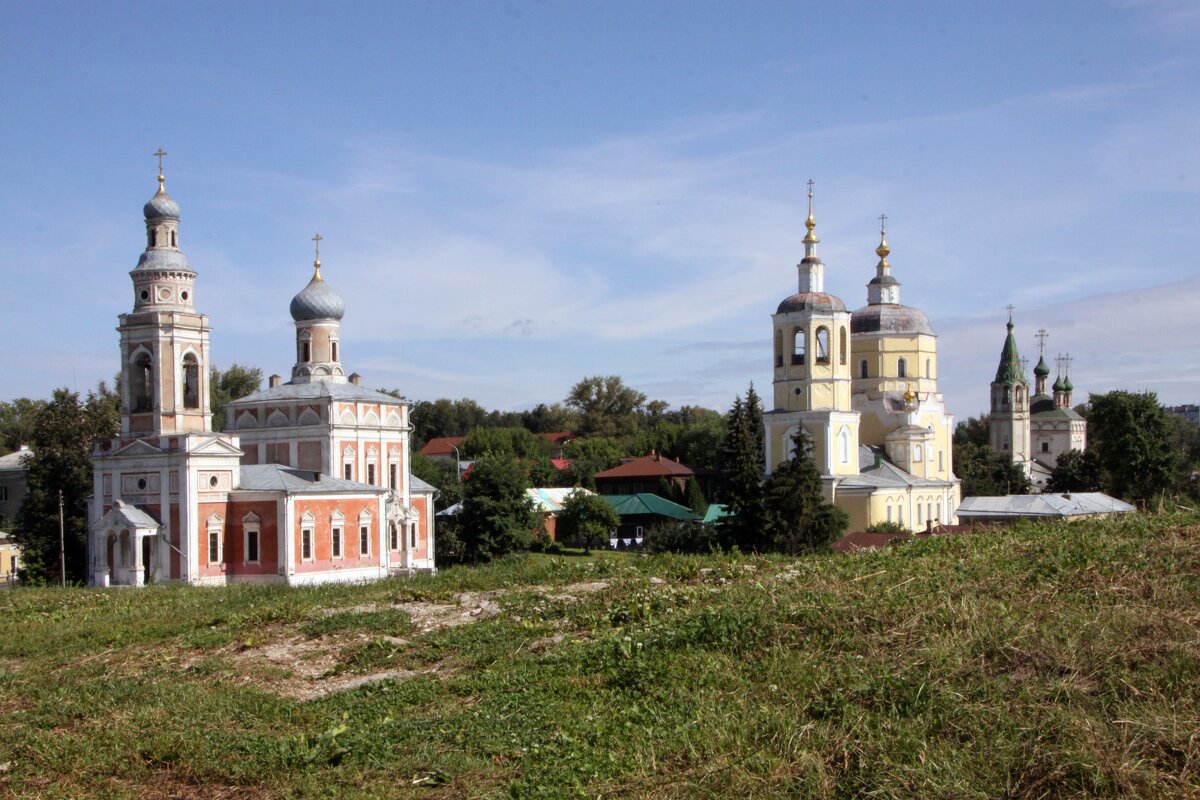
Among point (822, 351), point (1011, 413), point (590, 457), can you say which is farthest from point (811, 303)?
point (1011, 413)

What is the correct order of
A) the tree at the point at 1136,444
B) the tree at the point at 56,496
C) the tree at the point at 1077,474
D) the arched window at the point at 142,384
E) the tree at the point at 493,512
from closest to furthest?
the arched window at the point at 142,384 < the tree at the point at 56,496 < the tree at the point at 493,512 < the tree at the point at 1136,444 < the tree at the point at 1077,474

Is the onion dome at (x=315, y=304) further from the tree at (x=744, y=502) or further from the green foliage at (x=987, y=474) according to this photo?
the green foliage at (x=987, y=474)

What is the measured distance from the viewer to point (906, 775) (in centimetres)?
650

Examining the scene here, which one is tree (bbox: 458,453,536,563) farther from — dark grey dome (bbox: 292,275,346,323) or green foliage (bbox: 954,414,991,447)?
green foliage (bbox: 954,414,991,447)

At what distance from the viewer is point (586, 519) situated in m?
55.4

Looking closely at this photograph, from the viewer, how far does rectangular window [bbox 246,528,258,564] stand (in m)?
32.5

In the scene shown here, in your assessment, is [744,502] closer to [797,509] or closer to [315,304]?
[797,509]

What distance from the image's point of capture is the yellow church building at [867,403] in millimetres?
51531

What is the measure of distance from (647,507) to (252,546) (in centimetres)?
3255

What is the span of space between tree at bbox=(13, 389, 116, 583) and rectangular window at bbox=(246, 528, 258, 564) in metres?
5.12

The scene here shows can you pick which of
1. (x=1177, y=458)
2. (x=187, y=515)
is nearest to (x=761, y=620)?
(x=187, y=515)

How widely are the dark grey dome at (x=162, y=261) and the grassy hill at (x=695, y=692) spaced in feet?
71.0

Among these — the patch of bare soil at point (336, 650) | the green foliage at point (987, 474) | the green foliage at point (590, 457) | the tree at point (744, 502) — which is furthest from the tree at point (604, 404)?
the patch of bare soil at point (336, 650)

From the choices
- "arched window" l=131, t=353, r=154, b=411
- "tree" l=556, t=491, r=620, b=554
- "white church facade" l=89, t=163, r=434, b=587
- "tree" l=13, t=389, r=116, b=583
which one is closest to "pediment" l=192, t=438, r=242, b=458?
"white church facade" l=89, t=163, r=434, b=587
